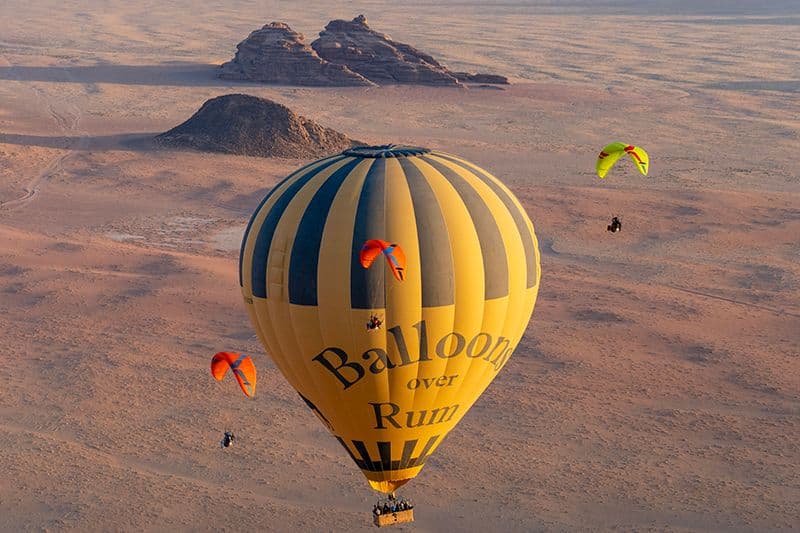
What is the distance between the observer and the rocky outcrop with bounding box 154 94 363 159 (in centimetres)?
6762

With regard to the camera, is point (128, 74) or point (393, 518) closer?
point (393, 518)

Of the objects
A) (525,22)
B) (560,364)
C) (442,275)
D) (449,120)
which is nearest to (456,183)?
(442,275)

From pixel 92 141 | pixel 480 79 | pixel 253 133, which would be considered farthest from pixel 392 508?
pixel 480 79

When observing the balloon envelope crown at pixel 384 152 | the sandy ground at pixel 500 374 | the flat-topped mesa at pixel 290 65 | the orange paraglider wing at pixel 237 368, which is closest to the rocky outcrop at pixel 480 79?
the flat-topped mesa at pixel 290 65

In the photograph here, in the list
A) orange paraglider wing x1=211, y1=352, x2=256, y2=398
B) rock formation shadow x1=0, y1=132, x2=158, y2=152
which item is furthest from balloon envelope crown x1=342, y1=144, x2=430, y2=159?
rock formation shadow x1=0, y1=132, x2=158, y2=152

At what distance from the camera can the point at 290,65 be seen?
9731cm

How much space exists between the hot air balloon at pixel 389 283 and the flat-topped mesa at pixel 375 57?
7482 centimetres

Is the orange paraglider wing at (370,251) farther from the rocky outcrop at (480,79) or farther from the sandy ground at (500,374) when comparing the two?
the rocky outcrop at (480,79)

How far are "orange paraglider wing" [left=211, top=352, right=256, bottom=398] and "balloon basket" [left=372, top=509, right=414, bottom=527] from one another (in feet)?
11.1

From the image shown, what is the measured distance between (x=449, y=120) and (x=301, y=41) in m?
20.1

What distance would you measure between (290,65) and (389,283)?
78.0 meters

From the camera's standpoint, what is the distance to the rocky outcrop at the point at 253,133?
67625 mm

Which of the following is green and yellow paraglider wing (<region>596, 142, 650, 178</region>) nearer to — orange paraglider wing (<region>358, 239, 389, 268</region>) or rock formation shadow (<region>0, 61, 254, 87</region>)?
orange paraglider wing (<region>358, 239, 389, 268</region>)

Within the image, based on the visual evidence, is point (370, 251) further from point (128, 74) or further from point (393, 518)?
point (128, 74)
